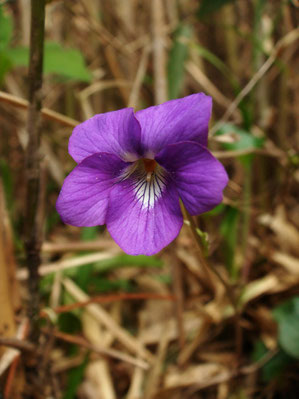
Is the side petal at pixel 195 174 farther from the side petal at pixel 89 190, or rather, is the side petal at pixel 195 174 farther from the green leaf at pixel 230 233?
the green leaf at pixel 230 233

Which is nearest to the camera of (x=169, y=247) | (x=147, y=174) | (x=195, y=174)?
(x=195, y=174)

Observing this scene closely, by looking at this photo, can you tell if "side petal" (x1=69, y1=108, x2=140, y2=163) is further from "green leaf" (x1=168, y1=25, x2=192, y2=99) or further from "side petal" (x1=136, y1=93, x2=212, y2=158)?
"green leaf" (x1=168, y1=25, x2=192, y2=99)

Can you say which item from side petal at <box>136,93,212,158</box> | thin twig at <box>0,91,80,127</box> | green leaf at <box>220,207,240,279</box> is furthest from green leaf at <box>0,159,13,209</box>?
side petal at <box>136,93,212,158</box>

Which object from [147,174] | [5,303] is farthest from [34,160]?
[5,303]

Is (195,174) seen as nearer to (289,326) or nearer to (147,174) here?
(147,174)

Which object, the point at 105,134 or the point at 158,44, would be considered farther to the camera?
the point at 158,44

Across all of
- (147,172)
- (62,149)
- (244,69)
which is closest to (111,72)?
(62,149)

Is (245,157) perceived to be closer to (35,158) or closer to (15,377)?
(35,158)
